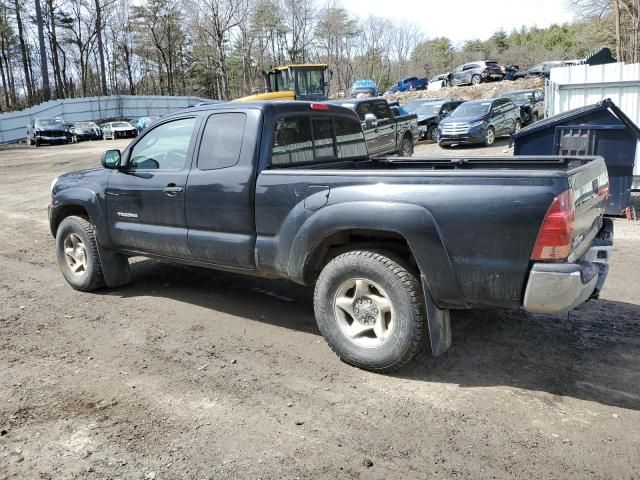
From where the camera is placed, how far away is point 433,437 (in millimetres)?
3156

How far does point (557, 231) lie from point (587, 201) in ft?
2.27

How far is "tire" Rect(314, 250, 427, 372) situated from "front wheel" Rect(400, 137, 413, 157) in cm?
1307

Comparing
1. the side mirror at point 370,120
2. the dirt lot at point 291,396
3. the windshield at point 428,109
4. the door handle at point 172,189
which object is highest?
the windshield at point 428,109

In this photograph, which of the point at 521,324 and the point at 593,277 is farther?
the point at 521,324

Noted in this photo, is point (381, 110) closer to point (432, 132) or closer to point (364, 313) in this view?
point (432, 132)

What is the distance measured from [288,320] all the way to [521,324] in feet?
6.58

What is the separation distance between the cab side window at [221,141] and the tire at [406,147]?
1206cm

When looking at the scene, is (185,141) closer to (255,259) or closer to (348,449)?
(255,259)

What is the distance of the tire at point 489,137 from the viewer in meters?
18.3

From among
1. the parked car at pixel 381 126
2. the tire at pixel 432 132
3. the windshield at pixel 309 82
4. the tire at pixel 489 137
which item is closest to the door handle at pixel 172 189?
the parked car at pixel 381 126

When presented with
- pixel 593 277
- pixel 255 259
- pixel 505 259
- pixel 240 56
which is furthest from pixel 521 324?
pixel 240 56

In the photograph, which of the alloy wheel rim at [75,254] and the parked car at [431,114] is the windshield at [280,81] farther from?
the alloy wheel rim at [75,254]

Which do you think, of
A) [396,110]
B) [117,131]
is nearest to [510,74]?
[396,110]

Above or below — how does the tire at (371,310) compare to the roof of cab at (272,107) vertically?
below
